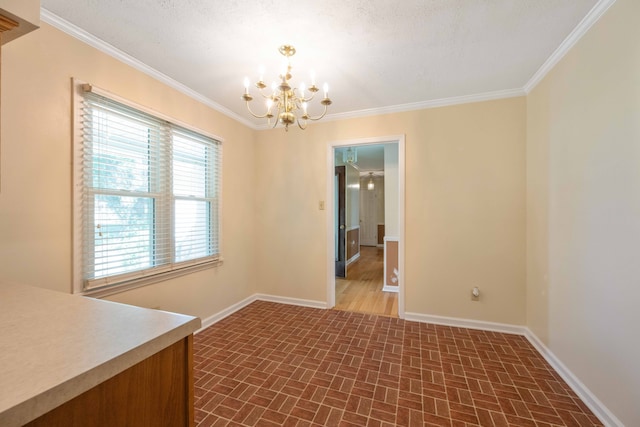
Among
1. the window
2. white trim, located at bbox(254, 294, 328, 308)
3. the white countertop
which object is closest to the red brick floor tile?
white trim, located at bbox(254, 294, 328, 308)

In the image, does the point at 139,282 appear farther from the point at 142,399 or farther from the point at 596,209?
the point at 596,209

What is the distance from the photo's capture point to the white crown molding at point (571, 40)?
159cm

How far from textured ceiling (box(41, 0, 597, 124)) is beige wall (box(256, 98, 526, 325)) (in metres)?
0.49

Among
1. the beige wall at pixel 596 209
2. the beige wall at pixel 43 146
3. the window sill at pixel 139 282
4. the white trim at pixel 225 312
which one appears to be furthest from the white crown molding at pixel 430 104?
the white trim at pixel 225 312

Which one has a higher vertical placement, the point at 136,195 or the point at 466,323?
the point at 136,195

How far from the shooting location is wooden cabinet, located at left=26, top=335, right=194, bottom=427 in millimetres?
598

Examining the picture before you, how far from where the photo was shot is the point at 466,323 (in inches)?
113

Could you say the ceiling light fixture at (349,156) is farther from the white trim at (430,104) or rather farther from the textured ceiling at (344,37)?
the textured ceiling at (344,37)

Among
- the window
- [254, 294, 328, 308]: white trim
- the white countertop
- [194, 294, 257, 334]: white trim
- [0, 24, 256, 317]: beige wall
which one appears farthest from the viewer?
[254, 294, 328, 308]: white trim

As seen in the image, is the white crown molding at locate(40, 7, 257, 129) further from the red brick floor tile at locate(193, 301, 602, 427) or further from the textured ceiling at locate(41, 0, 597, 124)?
the red brick floor tile at locate(193, 301, 602, 427)

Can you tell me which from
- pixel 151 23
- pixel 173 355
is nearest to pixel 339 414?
pixel 173 355

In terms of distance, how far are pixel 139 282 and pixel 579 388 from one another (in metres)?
3.46

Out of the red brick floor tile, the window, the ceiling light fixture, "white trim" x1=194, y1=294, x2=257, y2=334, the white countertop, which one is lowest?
the red brick floor tile

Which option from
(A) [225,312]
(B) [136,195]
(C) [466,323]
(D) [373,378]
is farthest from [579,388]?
(B) [136,195]
